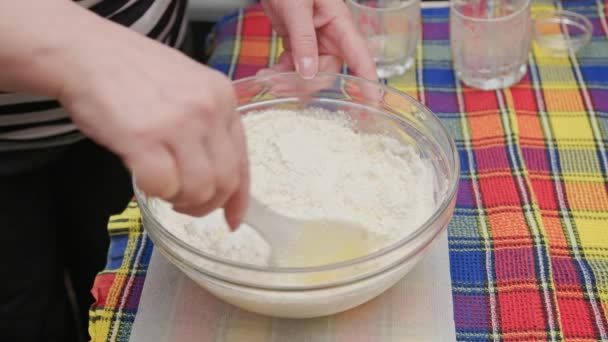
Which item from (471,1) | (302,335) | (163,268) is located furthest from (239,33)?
(302,335)

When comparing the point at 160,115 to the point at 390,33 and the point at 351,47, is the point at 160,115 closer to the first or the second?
the point at 351,47

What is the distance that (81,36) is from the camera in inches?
23.2

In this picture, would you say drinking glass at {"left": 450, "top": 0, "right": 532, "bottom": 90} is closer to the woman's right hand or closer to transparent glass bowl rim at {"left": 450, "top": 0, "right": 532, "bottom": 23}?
transparent glass bowl rim at {"left": 450, "top": 0, "right": 532, "bottom": 23}

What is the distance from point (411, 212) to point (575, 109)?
453 millimetres

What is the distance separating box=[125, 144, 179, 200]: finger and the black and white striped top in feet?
1.52

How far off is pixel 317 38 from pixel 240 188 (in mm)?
452

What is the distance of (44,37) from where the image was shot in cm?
59

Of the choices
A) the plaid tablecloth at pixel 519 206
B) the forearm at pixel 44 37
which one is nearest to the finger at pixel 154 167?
the forearm at pixel 44 37

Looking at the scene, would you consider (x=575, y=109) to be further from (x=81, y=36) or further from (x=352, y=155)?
(x=81, y=36)

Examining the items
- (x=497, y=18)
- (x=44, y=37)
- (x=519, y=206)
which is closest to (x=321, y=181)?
(x=519, y=206)

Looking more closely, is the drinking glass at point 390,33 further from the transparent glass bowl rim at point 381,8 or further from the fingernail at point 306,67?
the fingernail at point 306,67

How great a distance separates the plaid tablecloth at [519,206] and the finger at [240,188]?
0.27 metres

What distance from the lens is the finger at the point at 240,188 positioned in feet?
1.93

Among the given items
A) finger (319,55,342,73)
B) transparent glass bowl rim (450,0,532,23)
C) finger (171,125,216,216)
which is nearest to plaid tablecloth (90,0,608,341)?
transparent glass bowl rim (450,0,532,23)
